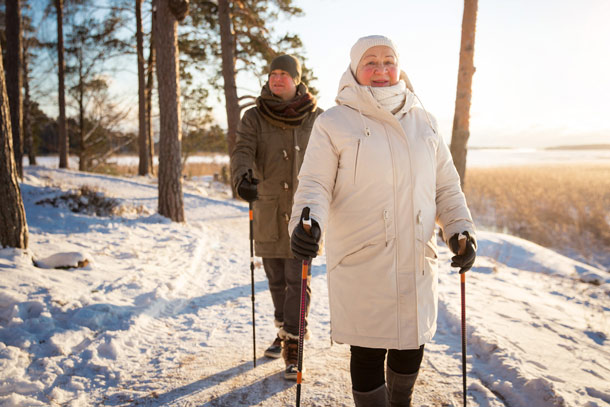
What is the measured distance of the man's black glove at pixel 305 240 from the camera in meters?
1.78

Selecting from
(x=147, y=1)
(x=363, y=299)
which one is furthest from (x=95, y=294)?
(x=147, y=1)

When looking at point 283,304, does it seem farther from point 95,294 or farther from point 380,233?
point 95,294

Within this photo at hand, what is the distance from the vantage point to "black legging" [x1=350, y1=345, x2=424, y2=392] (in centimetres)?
195

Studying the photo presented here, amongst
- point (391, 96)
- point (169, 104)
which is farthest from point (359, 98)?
point (169, 104)

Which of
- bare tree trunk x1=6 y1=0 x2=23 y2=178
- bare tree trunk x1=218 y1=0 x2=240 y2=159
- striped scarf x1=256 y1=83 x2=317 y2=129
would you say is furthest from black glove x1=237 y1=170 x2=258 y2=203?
bare tree trunk x1=6 y1=0 x2=23 y2=178

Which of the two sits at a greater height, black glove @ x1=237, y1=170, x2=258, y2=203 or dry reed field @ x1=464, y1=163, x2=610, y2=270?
black glove @ x1=237, y1=170, x2=258, y2=203

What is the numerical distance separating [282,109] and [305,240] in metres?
1.52

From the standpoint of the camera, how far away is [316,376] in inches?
118

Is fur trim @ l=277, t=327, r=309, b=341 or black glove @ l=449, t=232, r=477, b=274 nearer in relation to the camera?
black glove @ l=449, t=232, r=477, b=274

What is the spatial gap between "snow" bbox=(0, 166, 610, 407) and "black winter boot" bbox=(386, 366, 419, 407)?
690 millimetres

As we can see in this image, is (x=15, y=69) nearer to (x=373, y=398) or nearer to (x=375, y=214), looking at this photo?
(x=375, y=214)

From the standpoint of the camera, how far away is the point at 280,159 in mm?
3039

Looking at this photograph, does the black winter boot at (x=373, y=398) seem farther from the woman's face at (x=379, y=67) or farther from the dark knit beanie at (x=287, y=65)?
the dark knit beanie at (x=287, y=65)

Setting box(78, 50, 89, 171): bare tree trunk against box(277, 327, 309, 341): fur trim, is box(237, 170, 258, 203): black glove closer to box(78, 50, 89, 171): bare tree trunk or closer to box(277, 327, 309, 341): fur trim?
box(277, 327, 309, 341): fur trim
